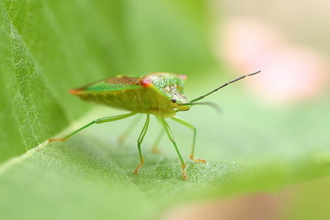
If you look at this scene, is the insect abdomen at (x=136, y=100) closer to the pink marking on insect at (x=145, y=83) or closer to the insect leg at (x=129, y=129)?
the pink marking on insect at (x=145, y=83)

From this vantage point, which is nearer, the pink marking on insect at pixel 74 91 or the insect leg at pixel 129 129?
the pink marking on insect at pixel 74 91

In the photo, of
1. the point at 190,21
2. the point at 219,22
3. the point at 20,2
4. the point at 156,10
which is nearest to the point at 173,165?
the point at 20,2

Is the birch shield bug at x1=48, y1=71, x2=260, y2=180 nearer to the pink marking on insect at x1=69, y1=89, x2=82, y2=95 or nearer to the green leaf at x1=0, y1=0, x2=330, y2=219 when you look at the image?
the pink marking on insect at x1=69, y1=89, x2=82, y2=95

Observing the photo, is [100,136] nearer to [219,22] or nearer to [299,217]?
[299,217]

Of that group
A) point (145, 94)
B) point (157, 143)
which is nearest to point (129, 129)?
point (157, 143)

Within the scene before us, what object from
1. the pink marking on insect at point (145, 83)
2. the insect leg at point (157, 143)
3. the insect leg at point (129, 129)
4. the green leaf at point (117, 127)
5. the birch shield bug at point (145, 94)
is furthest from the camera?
the insect leg at point (129, 129)

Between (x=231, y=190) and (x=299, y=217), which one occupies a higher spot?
(x=231, y=190)

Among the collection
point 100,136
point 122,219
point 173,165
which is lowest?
point 173,165

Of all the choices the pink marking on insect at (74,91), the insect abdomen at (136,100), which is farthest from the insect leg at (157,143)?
the pink marking on insect at (74,91)

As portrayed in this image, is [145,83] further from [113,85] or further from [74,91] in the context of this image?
[74,91]
